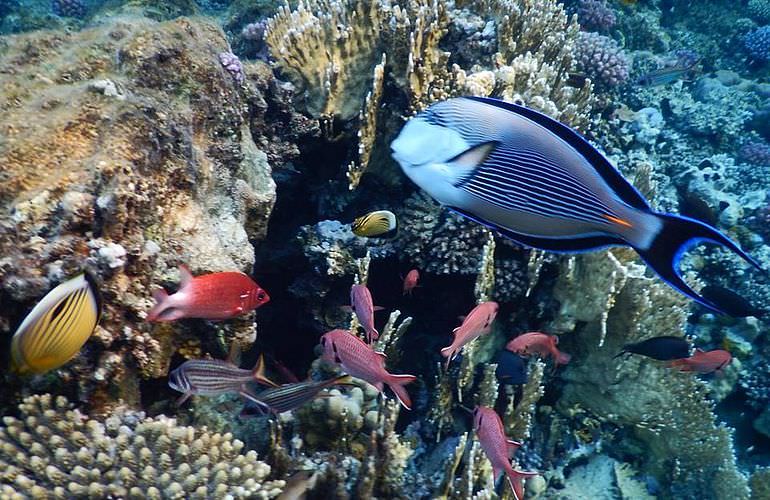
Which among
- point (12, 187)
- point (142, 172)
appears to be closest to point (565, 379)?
point (142, 172)

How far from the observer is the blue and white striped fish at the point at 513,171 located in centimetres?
115

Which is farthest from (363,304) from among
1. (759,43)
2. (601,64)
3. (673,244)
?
(759,43)

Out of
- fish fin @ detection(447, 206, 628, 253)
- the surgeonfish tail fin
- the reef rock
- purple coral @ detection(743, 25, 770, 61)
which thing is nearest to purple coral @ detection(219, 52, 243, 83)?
the reef rock

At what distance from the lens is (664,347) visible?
3.88 meters

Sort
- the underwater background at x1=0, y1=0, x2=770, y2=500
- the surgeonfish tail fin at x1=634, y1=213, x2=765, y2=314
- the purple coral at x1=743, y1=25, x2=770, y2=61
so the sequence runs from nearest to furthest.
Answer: the surgeonfish tail fin at x1=634, y1=213, x2=765, y2=314 → the underwater background at x1=0, y1=0, x2=770, y2=500 → the purple coral at x1=743, y1=25, x2=770, y2=61

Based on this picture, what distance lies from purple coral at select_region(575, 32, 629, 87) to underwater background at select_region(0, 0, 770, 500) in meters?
0.04

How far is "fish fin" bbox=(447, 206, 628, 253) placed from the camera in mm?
1164

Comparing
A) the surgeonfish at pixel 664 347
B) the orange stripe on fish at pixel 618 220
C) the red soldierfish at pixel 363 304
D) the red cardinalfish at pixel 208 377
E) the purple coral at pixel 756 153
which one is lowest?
the surgeonfish at pixel 664 347

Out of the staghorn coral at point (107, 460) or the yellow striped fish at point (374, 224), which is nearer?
the staghorn coral at point (107, 460)

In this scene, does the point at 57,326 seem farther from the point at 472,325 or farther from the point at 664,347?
the point at 664,347

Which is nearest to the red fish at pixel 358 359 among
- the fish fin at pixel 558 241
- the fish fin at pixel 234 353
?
the fish fin at pixel 234 353

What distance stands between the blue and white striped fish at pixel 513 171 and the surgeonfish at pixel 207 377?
184 centimetres

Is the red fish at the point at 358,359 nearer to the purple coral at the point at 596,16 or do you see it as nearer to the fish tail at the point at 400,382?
the fish tail at the point at 400,382

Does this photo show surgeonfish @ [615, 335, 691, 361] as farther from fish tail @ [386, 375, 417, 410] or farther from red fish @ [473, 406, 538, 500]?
fish tail @ [386, 375, 417, 410]
